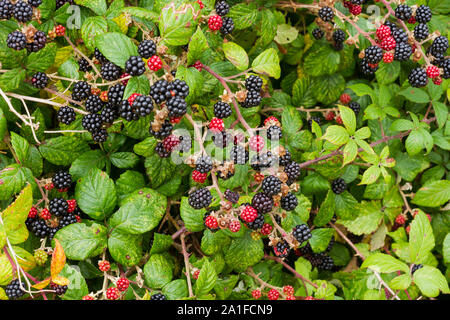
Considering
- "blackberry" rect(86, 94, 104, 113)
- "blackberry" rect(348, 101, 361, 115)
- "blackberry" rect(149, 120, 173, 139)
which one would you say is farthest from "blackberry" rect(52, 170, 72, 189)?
"blackberry" rect(348, 101, 361, 115)

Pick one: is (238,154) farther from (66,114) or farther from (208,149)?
(66,114)

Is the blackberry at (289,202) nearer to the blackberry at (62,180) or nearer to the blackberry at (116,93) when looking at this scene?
the blackberry at (116,93)

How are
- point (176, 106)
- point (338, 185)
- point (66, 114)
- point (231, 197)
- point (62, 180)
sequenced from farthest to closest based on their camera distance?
point (338, 185) < point (62, 180) < point (66, 114) < point (231, 197) < point (176, 106)

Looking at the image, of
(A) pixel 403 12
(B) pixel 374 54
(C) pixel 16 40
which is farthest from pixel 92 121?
(A) pixel 403 12

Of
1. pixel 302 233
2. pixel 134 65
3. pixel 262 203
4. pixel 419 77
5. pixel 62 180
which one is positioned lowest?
pixel 302 233

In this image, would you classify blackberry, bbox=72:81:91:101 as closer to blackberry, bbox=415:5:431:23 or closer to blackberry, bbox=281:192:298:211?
blackberry, bbox=281:192:298:211

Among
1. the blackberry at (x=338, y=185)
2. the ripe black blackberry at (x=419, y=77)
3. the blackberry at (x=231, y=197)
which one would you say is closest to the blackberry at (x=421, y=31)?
the ripe black blackberry at (x=419, y=77)

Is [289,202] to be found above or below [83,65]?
below
